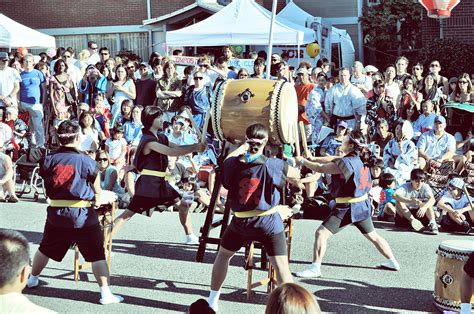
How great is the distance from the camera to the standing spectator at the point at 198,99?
14.1 m

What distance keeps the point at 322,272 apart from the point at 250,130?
2338 mm

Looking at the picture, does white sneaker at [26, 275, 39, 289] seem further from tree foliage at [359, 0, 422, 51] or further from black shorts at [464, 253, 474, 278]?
tree foliage at [359, 0, 422, 51]

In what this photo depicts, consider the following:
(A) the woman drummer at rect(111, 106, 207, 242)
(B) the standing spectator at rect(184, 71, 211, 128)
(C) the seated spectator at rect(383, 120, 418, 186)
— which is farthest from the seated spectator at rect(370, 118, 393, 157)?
(A) the woman drummer at rect(111, 106, 207, 242)

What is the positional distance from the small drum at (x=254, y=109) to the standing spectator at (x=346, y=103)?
5052mm

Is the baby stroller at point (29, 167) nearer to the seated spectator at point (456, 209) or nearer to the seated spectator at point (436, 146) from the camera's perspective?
the seated spectator at point (436, 146)

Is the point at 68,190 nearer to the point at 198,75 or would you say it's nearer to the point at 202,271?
the point at 202,271

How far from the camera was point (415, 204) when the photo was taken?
10.6 meters

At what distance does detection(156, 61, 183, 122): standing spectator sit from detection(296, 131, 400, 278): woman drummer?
6646 millimetres

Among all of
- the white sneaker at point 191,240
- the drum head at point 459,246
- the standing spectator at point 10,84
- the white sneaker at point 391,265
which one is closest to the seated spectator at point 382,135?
the white sneaker at point 191,240

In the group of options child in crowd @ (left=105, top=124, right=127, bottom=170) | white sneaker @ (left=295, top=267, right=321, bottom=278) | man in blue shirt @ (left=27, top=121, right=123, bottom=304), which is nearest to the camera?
man in blue shirt @ (left=27, top=121, right=123, bottom=304)

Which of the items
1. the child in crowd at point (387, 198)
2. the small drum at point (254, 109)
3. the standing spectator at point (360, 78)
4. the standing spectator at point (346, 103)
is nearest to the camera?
the small drum at point (254, 109)

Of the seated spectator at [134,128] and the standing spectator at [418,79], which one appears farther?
the standing spectator at [418,79]

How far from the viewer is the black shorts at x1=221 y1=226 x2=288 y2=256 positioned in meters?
6.89

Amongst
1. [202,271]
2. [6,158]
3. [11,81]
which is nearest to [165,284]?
[202,271]
